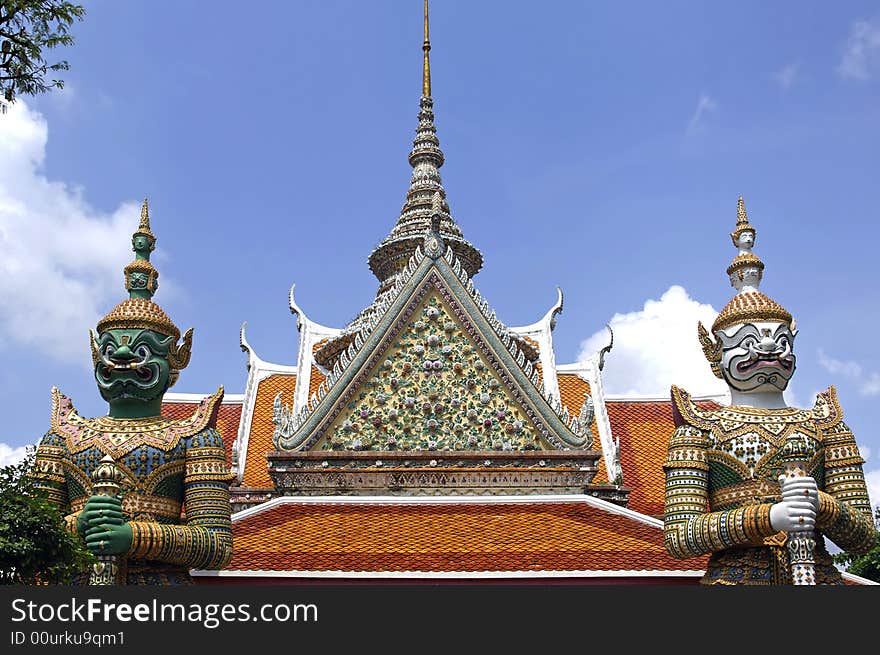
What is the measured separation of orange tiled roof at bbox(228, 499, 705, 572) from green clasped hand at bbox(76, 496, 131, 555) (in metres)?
1.57

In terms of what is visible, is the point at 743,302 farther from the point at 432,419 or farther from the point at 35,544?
the point at 35,544

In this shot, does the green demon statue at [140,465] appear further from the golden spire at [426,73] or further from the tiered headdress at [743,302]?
the golden spire at [426,73]

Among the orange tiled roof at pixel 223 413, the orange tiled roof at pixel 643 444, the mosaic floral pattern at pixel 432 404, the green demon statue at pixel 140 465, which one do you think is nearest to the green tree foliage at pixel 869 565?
the orange tiled roof at pixel 643 444

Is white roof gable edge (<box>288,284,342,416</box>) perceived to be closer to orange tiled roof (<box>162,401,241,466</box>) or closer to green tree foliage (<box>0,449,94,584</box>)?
orange tiled roof (<box>162,401,241,466</box>)

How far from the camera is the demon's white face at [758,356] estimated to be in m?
8.45

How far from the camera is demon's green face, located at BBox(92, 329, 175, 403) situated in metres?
8.75

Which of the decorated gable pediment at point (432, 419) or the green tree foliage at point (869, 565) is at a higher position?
the decorated gable pediment at point (432, 419)

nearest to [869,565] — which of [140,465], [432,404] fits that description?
[432,404]

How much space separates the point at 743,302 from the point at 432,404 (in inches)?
149

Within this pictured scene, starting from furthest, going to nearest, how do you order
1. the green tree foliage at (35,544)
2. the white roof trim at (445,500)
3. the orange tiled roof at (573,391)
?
the orange tiled roof at (573,391) → the white roof trim at (445,500) → the green tree foliage at (35,544)

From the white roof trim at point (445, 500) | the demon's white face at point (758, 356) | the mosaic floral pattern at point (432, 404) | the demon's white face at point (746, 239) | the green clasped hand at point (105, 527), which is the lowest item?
the green clasped hand at point (105, 527)

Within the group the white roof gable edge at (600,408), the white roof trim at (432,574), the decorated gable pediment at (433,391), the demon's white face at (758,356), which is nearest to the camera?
the demon's white face at (758,356)

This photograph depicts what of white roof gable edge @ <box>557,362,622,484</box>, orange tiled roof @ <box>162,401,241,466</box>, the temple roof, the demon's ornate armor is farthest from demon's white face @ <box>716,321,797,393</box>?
orange tiled roof @ <box>162,401,241,466</box>

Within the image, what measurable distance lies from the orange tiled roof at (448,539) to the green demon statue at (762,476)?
47.8 inches
